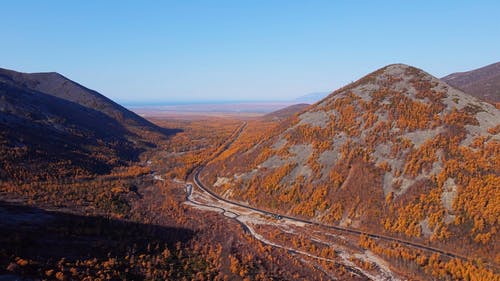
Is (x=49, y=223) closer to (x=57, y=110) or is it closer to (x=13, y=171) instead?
(x=13, y=171)

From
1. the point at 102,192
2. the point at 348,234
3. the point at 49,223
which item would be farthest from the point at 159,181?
the point at 348,234

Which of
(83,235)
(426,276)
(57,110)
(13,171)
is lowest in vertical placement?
(426,276)

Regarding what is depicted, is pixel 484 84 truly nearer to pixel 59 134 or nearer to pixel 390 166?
pixel 390 166

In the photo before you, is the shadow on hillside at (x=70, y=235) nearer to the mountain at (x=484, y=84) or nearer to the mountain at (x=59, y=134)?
the mountain at (x=59, y=134)

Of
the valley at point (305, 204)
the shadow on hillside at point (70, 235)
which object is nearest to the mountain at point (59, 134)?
the valley at point (305, 204)

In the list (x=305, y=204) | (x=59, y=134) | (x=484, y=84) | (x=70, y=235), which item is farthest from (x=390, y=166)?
(x=484, y=84)

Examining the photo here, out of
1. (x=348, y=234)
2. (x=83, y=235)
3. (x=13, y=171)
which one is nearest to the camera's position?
(x=83, y=235)

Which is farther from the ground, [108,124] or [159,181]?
[108,124]
